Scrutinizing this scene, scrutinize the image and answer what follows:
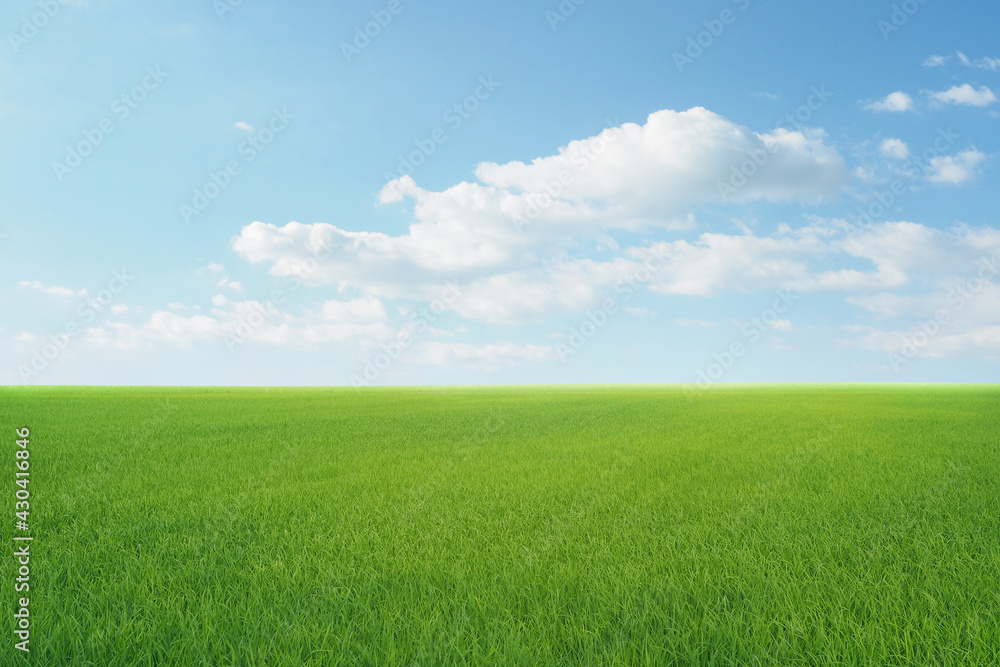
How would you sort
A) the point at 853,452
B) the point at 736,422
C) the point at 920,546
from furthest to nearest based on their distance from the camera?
the point at 736,422 < the point at 853,452 < the point at 920,546

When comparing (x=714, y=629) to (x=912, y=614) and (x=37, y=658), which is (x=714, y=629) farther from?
(x=37, y=658)

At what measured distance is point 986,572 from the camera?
4.82m

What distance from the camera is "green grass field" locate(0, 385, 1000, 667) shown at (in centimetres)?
363

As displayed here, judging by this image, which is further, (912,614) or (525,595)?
(525,595)

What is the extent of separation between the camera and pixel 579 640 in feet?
12.0

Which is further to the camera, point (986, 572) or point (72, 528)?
point (72, 528)

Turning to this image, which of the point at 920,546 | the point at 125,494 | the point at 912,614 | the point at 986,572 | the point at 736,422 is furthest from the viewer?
the point at 736,422

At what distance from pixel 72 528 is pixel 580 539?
18.7 ft

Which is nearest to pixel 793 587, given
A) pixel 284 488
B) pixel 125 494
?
pixel 284 488

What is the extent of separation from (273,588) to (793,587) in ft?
13.7

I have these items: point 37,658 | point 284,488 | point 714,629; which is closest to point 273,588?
point 37,658

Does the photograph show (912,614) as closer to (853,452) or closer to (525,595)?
(525,595)

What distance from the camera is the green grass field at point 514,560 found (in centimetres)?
363

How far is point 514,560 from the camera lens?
4.98m
